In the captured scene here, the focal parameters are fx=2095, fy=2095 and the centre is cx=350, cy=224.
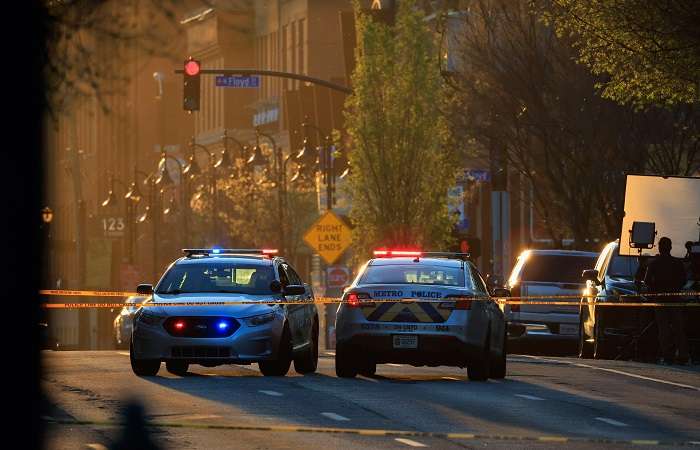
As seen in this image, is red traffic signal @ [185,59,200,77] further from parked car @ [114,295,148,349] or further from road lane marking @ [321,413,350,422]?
road lane marking @ [321,413,350,422]

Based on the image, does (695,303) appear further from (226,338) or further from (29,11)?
(29,11)

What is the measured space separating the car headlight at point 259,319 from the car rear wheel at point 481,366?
7.83 ft

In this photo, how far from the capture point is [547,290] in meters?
35.4

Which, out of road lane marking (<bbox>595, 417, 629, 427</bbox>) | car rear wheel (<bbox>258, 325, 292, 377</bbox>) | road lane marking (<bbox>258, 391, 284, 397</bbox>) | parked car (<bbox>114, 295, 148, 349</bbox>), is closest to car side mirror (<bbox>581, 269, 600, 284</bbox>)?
car rear wheel (<bbox>258, 325, 292, 377</bbox>)

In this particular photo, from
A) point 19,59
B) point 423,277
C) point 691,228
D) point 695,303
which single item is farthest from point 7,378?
point 691,228

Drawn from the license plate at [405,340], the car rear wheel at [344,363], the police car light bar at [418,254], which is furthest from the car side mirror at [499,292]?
the license plate at [405,340]

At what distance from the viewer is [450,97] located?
53156 mm

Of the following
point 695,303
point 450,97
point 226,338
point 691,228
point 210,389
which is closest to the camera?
point 210,389

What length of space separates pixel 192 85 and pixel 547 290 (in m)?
10.5

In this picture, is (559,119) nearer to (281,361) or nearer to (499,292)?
(499,292)

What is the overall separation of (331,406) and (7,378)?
240 inches

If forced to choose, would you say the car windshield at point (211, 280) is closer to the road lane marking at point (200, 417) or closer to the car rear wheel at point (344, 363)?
the car rear wheel at point (344, 363)

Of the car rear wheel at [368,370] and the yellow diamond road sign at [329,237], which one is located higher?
the yellow diamond road sign at [329,237]

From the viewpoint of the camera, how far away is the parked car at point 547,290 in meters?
35.2
